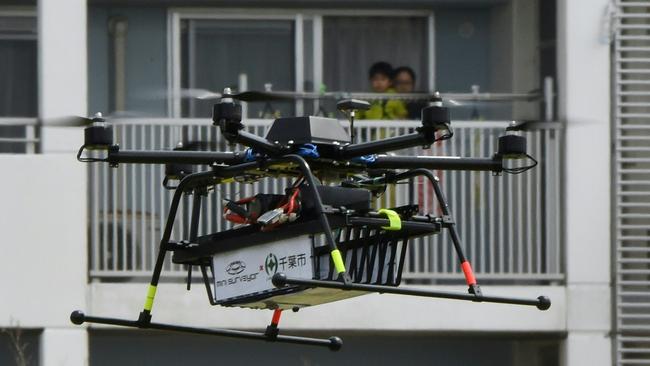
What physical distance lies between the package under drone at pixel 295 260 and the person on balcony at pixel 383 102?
8936mm

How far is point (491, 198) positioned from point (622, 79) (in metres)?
1.83

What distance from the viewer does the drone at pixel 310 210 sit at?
1210cm

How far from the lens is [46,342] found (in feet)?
70.8

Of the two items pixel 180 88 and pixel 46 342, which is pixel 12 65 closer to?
pixel 180 88

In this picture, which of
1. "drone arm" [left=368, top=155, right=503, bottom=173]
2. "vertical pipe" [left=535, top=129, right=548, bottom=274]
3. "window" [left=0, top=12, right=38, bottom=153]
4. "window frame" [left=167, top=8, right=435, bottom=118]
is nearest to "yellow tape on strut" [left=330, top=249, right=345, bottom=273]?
"drone arm" [left=368, top=155, right=503, bottom=173]

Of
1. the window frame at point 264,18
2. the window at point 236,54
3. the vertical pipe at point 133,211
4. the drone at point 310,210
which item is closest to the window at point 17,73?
the window frame at point 264,18

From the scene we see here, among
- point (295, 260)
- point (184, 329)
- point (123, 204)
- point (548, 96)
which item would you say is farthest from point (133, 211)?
point (295, 260)

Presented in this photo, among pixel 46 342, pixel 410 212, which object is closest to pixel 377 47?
pixel 46 342

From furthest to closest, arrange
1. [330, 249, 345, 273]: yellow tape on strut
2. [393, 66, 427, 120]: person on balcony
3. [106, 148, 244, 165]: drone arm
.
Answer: [393, 66, 427, 120]: person on balcony < [106, 148, 244, 165]: drone arm < [330, 249, 345, 273]: yellow tape on strut

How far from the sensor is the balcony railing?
21469 millimetres

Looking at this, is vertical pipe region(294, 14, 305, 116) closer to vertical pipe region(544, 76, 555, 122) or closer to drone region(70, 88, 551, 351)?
vertical pipe region(544, 76, 555, 122)

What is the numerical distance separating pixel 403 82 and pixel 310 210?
1018cm

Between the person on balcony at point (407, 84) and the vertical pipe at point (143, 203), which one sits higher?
the person on balcony at point (407, 84)

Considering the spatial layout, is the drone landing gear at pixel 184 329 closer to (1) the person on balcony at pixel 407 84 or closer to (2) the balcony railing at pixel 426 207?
(2) the balcony railing at pixel 426 207
